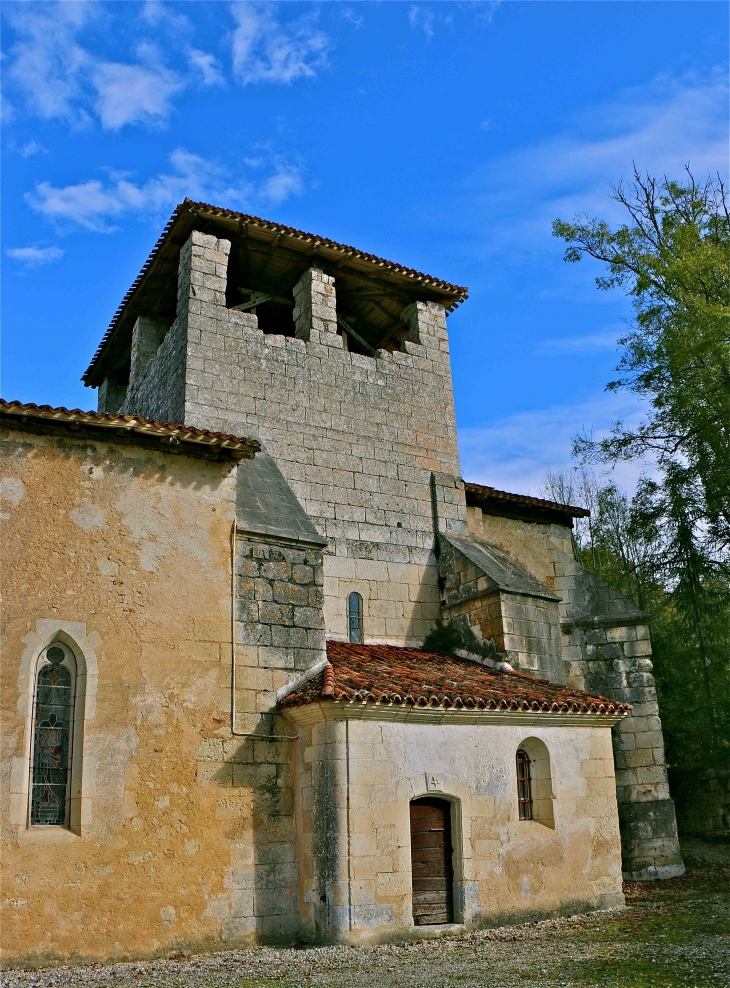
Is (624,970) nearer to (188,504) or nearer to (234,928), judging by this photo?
(234,928)

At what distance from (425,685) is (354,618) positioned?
244 centimetres

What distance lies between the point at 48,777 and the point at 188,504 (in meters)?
3.08

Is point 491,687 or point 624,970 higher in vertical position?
point 491,687

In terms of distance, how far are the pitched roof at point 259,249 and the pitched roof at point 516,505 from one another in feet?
11.2

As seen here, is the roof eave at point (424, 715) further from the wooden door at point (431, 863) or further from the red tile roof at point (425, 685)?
the wooden door at point (431, 863)

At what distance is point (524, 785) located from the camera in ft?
33.2

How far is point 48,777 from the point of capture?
8.00m

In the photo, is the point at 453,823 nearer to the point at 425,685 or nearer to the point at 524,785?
the point at 524,785

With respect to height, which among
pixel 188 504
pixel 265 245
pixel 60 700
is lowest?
pixel 60 700

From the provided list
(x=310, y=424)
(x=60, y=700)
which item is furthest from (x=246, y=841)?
(x=310, y=424)

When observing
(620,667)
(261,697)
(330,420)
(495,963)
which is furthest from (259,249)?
(495,963)

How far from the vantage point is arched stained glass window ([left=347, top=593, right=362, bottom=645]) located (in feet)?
38.1

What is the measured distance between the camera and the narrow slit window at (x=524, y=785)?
1000 centimetres

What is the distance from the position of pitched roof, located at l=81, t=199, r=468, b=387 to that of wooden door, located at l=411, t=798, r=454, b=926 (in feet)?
26.6
